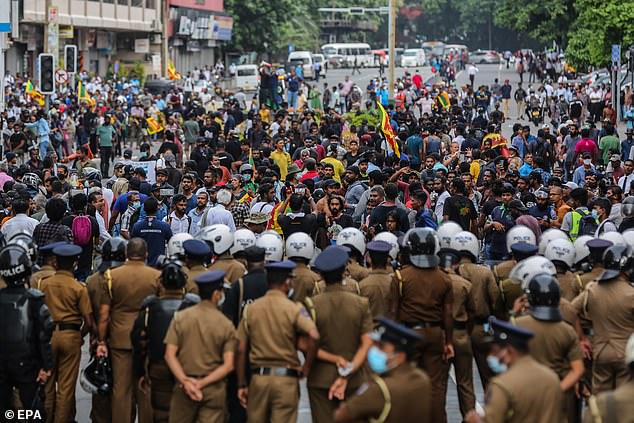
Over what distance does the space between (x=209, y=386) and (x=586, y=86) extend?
42.6 meters

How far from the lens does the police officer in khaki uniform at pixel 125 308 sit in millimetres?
10828

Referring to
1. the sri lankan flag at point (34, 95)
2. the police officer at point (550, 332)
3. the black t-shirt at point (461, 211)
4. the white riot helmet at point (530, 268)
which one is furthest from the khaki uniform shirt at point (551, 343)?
the sri lankan flag at point (34, 95)

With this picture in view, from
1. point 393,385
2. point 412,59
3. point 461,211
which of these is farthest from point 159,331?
point 412,59

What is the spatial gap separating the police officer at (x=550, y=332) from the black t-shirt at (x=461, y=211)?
6995 mm

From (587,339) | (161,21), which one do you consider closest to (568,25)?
(161,21)

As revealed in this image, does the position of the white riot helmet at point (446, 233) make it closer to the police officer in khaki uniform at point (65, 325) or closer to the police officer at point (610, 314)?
the police officer at point (610, 314)

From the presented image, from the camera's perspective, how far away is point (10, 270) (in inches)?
408

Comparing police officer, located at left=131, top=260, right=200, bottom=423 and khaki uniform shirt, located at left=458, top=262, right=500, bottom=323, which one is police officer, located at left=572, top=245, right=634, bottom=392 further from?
police officer, located at left=131, top=260, right=200, bottom=423

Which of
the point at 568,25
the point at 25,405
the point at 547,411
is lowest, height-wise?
the point at 25,405

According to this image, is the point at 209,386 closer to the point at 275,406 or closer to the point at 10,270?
the point at 275,406

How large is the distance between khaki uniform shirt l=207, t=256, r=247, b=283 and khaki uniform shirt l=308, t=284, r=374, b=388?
1.61m

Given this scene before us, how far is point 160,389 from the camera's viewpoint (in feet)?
33.7

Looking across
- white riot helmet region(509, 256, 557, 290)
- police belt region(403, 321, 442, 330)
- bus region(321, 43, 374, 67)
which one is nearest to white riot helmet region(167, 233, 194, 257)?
police belt region(403, 321, 442, 330)

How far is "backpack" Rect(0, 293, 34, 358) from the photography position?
10312 mm
